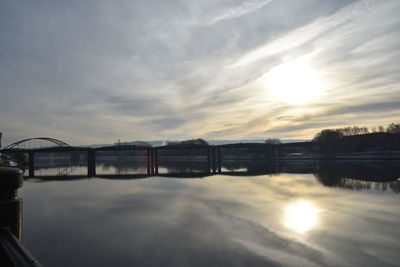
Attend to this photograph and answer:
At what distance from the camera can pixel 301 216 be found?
2167 cm

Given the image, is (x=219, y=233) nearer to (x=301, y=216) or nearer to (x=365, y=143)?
(x=301, y=216)

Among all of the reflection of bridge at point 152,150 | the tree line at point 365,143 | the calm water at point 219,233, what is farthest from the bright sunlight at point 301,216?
the tree line at point 365,143

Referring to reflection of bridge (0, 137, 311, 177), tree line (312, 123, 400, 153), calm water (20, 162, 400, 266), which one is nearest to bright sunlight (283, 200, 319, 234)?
calm water (20, 162, 400, 266)

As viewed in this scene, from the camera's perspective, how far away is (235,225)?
18.9 meters

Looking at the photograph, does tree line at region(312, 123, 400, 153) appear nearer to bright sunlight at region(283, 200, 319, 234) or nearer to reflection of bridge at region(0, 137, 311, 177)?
reflection of bridge at region(0, 137, 311, 177)

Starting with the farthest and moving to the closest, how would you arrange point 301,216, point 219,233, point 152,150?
point 152,150 → point 301,216 → point 219,233

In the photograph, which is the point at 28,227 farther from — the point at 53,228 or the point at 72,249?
the point at 72,249

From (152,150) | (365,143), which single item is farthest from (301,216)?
(365,143)

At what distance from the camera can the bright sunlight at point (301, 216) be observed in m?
18.5

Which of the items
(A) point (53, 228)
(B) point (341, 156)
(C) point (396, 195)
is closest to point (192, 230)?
(A) point (53, 228)

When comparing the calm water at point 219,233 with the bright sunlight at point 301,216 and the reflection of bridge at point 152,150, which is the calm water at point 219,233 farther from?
the reflection of bridge at point 152,150

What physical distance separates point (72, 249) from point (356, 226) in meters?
19.9

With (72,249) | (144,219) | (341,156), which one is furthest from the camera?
(341,156)

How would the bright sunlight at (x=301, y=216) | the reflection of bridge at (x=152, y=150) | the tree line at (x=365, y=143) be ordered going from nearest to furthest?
the bright sunlight at (x=301, y=216), the reflection of bridge at (x=152, y=150), the tree line at (x=365, y=143)
